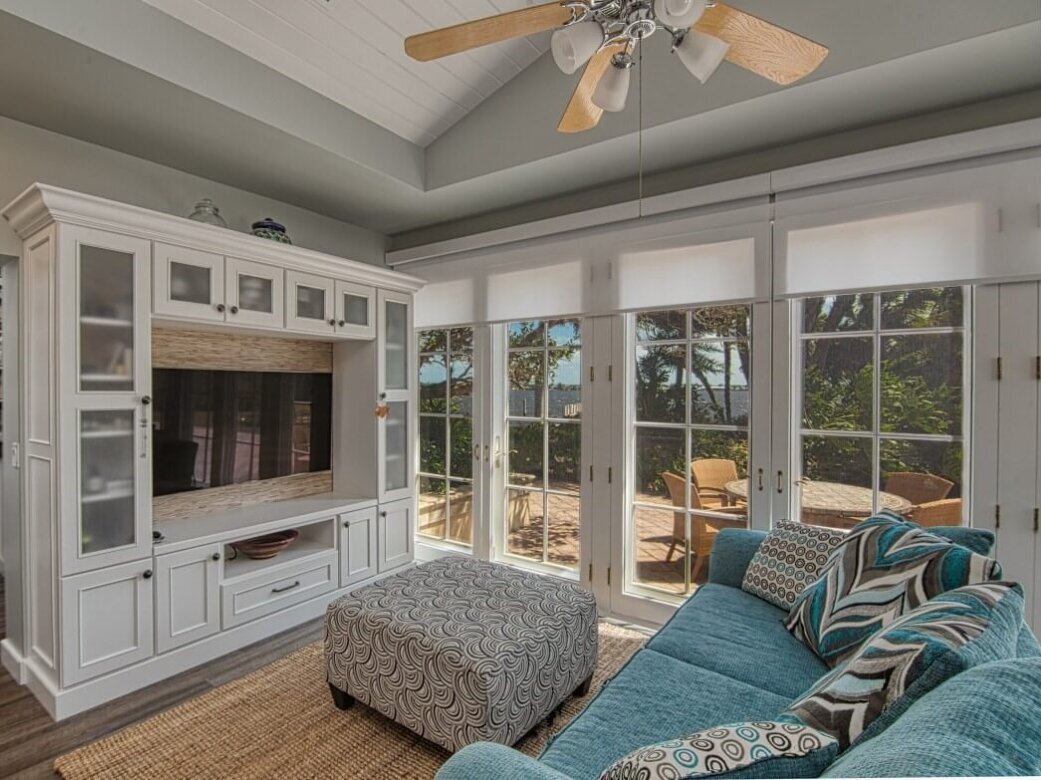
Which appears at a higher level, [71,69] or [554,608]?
[71,69]

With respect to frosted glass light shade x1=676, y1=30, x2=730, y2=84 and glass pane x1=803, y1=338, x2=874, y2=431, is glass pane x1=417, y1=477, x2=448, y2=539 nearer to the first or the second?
glass pane x1=803, y1=338, x2=874, y2=431

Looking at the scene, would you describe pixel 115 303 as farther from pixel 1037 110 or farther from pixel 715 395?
pixel 1037 110

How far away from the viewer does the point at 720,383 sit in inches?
108

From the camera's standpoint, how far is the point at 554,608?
2.01m

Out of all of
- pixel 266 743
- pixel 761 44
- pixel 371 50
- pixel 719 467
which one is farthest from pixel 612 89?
pixel 266 743

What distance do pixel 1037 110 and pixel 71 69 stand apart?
3.73 metres

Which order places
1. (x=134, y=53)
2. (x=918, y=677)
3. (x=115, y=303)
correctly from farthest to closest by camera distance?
(x=115, y=303), (x=134, y=53), (x=918, y=677)

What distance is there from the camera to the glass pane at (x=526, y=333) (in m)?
3.41

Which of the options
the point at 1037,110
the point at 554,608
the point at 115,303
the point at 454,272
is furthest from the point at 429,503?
the point at 1037,110

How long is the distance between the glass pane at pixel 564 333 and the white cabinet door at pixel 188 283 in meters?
1.85

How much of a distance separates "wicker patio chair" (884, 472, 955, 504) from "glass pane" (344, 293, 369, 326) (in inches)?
119

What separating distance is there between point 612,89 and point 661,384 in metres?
1.69

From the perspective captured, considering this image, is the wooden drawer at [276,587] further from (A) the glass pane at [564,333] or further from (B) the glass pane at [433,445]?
(A) the glass pane at [564,333]

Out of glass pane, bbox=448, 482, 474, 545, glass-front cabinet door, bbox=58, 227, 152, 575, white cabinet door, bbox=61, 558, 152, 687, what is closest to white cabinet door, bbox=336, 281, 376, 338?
glass-front cabinet door, bbox=58, 227, 152, 575
